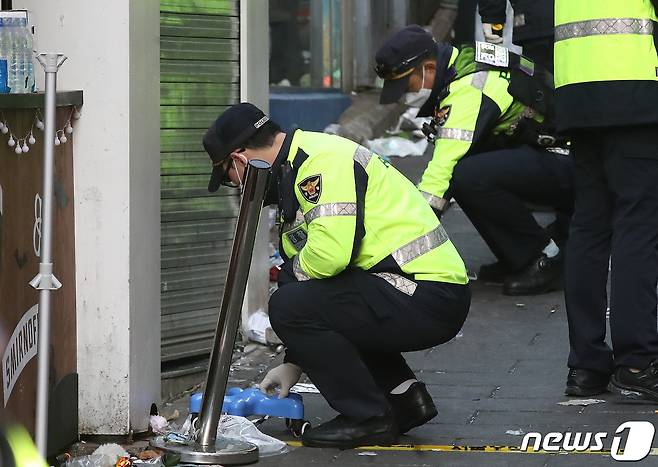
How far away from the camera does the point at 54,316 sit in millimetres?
5008

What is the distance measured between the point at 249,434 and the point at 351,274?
683mm

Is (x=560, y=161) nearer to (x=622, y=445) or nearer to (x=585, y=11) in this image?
(x=585, y=11)

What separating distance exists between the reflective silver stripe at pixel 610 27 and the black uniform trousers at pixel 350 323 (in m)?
1.16

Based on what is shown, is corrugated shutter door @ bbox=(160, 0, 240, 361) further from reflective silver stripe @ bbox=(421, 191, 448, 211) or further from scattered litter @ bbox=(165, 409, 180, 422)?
reflective silver stripe @ bbox=(421, 191, 448, 211)

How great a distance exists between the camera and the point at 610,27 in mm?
5469

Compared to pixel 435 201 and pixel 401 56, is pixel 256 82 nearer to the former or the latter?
pixel 401 56

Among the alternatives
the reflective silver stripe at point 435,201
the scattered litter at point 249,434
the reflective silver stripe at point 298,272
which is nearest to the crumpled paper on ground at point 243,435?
the scattered litter at point 249,434

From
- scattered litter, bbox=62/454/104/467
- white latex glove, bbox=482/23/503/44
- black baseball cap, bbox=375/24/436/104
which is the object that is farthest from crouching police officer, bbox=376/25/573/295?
scattered litter, bbox=62/454/104/467

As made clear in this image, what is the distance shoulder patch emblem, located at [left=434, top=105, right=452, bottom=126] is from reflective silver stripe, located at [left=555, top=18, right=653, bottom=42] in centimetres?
165

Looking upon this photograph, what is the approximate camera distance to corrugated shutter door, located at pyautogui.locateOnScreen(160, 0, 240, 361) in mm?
6262

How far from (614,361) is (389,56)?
2.12 meters

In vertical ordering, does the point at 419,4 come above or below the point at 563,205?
above

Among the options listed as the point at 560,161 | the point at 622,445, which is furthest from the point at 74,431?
the point at 560,161

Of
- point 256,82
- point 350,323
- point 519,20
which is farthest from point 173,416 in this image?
point 519,20
